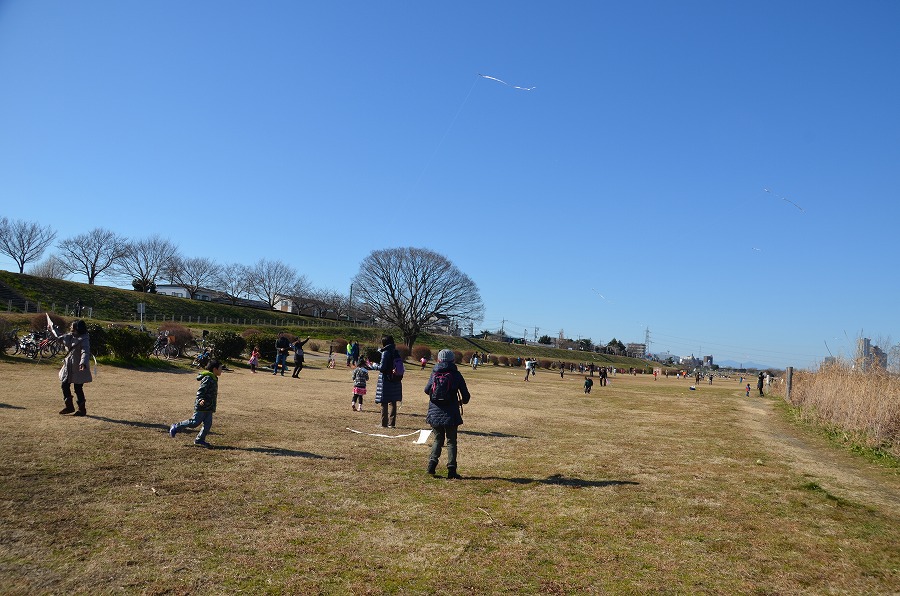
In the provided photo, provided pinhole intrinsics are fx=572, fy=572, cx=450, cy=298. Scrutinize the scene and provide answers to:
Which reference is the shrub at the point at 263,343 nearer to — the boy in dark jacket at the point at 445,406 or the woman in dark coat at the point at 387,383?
the woman in dark coat at the point at 387,383

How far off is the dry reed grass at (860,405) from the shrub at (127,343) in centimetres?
2517

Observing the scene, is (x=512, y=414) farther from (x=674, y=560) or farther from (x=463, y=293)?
(x=463, y=293)

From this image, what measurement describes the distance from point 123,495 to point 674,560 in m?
5.86

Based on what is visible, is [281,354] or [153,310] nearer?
[281,354]

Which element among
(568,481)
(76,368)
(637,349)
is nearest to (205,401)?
(76,368)

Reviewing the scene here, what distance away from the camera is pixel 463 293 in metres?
77.8

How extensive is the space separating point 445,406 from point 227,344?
81.7 ft

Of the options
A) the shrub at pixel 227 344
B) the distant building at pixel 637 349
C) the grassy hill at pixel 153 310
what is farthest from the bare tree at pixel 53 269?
the distant building at pixel 637 349

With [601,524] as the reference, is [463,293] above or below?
above

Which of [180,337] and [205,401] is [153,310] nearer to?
[180,337]

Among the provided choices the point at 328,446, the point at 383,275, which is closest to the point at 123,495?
the point at 328,446

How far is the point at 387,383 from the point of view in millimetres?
12797

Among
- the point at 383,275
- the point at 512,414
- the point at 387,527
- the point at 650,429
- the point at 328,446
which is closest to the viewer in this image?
the point at 387,527

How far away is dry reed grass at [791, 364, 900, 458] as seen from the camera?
13.0 m
